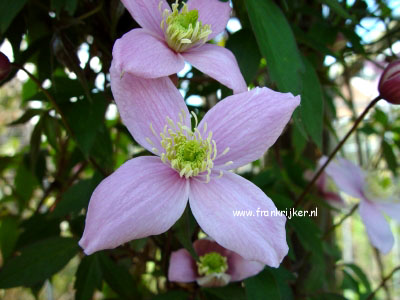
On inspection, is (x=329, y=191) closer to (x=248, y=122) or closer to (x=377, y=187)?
(x=377, y=187)

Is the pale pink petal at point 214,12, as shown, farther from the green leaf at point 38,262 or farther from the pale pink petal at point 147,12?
the green leaf at point 38,262

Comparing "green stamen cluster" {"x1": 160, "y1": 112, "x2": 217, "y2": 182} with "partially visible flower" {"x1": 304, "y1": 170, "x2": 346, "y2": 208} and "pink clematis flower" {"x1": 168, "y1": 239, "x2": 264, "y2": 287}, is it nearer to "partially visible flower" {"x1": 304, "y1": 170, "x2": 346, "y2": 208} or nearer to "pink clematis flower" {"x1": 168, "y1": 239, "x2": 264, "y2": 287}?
"pink clematis flower" {"x1": 168, "y1": 239, "x2": 264, "y2": 287}

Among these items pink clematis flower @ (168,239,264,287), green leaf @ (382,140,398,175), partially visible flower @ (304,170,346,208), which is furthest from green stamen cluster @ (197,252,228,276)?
green leaf @ (382,140,398,175)

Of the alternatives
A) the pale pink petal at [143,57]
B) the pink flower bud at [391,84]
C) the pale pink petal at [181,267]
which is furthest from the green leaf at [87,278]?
the pink flower bud at [391,84]

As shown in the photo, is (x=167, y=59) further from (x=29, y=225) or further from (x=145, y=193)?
(x=29, y=225)

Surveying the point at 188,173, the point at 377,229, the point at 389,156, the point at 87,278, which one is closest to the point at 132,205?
the point at 188,173

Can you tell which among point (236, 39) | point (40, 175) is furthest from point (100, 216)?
point (40, 175)
